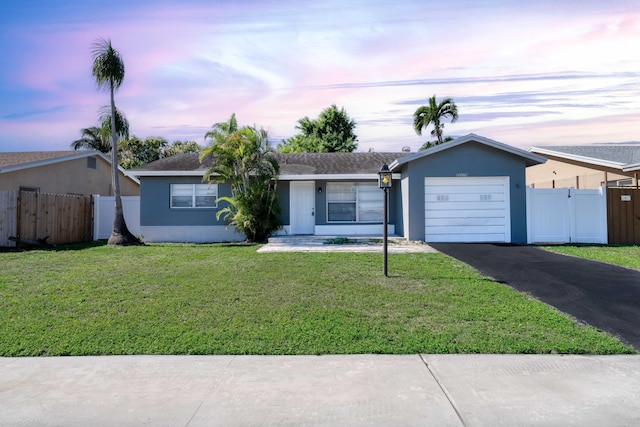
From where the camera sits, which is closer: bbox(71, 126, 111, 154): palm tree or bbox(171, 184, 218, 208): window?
bbox(171, 184, 218, 208): window

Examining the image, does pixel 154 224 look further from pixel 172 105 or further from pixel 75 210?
pixel 172 105

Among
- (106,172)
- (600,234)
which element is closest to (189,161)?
(106,172)

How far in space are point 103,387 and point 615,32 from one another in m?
12.8

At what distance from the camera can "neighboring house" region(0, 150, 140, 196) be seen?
1706 cm

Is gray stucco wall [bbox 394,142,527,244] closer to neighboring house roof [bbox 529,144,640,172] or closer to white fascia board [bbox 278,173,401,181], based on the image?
white fascia board [bbox 278,173,401,181]

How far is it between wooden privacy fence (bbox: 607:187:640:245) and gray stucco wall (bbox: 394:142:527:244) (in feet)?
9.82

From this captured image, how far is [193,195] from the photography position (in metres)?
16.9

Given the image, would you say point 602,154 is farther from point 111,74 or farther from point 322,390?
point 111,74

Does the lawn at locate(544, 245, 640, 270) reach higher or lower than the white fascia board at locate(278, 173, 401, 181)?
lower

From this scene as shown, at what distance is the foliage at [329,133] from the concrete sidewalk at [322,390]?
31936 mm

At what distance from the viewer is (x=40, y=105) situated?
14781 mm

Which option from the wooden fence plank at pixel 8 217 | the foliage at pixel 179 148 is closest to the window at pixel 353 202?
the wooden fence plank at pixel 8 217

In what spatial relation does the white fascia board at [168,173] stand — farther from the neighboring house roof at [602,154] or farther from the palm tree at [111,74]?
the neighboring house roof at [602,154]

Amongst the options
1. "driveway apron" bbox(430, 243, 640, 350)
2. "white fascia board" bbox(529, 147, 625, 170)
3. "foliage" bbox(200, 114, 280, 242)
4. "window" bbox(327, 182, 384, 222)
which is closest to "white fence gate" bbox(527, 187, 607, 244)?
"driveway apron" bbox(430, 243, 640, 350)
